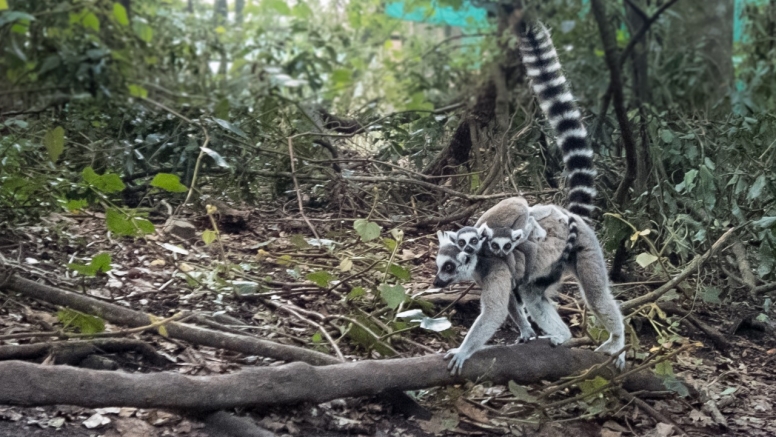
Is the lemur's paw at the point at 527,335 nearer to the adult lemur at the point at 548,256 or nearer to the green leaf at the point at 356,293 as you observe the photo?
the adult lemur at the point at 548,256

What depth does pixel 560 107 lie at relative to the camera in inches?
150

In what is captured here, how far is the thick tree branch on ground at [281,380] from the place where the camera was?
7.71 feet

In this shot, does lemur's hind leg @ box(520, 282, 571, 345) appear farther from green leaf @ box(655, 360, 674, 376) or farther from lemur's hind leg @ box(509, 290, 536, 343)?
green leaf @ box(655, 360, 674, 376)

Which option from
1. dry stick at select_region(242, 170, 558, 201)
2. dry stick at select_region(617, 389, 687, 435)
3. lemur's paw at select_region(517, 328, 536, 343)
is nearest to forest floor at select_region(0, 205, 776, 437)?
dry stick at select_region(617, 389, 687, 435)

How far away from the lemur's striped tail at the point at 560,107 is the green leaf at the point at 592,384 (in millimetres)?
1016

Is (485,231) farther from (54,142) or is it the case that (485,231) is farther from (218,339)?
(54,142)

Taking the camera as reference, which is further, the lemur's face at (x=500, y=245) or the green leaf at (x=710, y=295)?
the green leaf at (x=710, y=295)

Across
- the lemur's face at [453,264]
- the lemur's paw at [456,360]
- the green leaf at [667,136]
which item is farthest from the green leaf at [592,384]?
the green leaf at [667,136]

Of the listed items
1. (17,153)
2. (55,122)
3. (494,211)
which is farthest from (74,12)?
(494,211)

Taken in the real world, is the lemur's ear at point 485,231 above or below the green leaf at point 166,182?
below

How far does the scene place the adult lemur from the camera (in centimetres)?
318

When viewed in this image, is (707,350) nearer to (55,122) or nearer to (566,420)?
(566,420)

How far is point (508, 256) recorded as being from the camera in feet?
10.7

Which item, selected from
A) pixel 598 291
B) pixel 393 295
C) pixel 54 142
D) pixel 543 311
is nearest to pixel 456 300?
pixel 543 311
